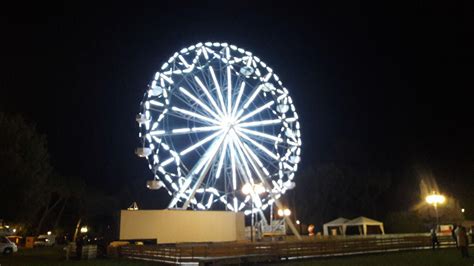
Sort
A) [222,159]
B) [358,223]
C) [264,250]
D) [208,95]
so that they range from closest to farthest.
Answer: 1. [264,250]
2. [208,95]
3. [222,159]
4. [358,223]

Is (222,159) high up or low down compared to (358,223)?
up

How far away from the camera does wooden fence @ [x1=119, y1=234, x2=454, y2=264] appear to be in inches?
643

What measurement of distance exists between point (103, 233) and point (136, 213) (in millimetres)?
2106

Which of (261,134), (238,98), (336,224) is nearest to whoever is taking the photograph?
(238,98)

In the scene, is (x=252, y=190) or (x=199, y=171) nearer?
(x=199, y=171)

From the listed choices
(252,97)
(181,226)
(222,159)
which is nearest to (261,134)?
(252,97)

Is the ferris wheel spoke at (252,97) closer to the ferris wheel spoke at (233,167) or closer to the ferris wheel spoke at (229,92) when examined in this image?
the ferris wheel spoke at (229,92)

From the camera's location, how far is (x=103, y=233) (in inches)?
960

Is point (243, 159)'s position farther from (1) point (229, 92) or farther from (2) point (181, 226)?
(2) point (181, 226)

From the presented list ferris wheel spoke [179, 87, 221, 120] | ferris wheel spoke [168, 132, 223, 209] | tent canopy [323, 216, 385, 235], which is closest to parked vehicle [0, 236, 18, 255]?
ferris wheel spoke [168, 132, 223, 209]

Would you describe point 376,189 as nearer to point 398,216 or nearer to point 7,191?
point 398,216

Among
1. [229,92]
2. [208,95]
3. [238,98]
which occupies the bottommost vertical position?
[208,95]

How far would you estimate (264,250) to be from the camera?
17422 mm

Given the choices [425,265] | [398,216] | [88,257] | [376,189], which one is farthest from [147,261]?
[376,189]
